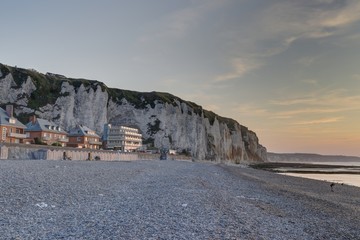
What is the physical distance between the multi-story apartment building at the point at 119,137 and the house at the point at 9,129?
152 feet

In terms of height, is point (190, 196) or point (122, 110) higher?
point (122, 110)

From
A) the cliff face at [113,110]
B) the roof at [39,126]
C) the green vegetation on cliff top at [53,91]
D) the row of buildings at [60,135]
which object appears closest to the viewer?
the row of buildings at [60,135]

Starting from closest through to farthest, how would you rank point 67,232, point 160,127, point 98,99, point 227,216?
point 67,232
point 227,216
point 98,99
point 160,127

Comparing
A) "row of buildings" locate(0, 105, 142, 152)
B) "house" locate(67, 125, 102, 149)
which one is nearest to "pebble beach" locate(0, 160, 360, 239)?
"row of buildings" locate(0, 105, 142, 152)

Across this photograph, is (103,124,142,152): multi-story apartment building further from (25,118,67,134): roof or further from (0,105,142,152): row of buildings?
(25,118,67,134): roof

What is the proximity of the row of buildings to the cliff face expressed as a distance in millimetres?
6014

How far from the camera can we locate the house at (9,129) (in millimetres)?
66438

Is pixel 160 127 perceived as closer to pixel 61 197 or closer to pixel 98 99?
pixel 98 99

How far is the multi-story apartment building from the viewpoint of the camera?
118000mm

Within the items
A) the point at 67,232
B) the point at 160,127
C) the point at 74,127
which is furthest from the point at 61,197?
the point at 160,127

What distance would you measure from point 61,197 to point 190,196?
254 inches

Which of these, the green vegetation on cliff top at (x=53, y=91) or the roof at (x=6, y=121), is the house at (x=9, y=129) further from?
the green vegetation on cliff top at (x=53, y=91)

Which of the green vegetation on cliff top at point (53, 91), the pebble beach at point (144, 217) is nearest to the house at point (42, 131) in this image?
the green vegetation on cliff top at point (53, 91)

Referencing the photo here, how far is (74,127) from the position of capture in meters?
103
